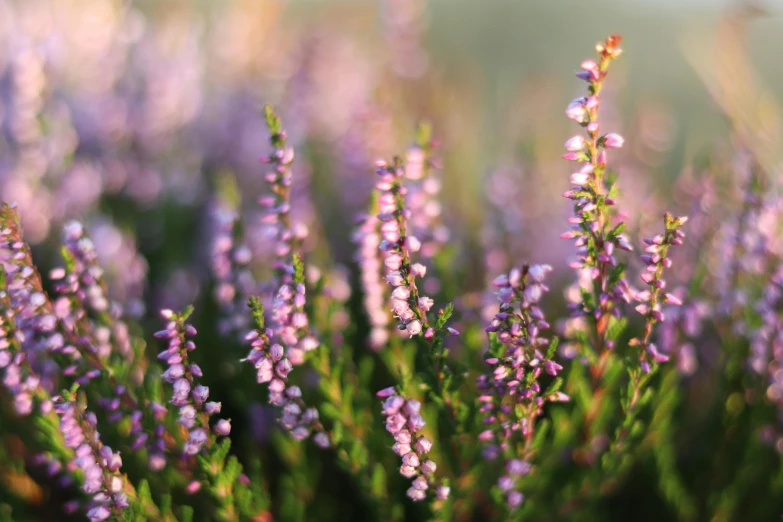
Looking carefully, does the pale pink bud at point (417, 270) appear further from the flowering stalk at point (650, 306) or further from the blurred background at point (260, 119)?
the blurred background at point (260, 119)

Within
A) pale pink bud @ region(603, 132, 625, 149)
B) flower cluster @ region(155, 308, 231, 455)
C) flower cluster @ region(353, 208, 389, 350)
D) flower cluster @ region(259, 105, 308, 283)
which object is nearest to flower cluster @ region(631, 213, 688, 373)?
pale pink bud @ region(603, 132, 625, 149)

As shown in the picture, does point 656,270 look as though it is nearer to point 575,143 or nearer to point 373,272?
point 575,143

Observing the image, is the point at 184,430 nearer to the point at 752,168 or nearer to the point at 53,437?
the point at 53,437

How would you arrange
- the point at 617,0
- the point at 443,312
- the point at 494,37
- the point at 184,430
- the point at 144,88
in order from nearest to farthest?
the point at 443,312
the point at 184,430
the point at 144,88
the point at 494,37
the point at 617,0

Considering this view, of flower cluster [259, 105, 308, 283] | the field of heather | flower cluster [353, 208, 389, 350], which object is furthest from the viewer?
flower cluster [353, 208, 389, 350]

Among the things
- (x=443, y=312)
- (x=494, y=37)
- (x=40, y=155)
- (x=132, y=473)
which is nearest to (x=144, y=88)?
(x=40, y=155)

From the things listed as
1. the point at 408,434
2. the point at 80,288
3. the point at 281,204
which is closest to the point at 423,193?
the point at 281,204

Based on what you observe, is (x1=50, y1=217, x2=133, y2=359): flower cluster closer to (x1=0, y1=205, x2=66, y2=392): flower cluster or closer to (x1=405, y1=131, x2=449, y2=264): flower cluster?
(x1=0, y1=205, x2=66, y2=392): flower cluster
